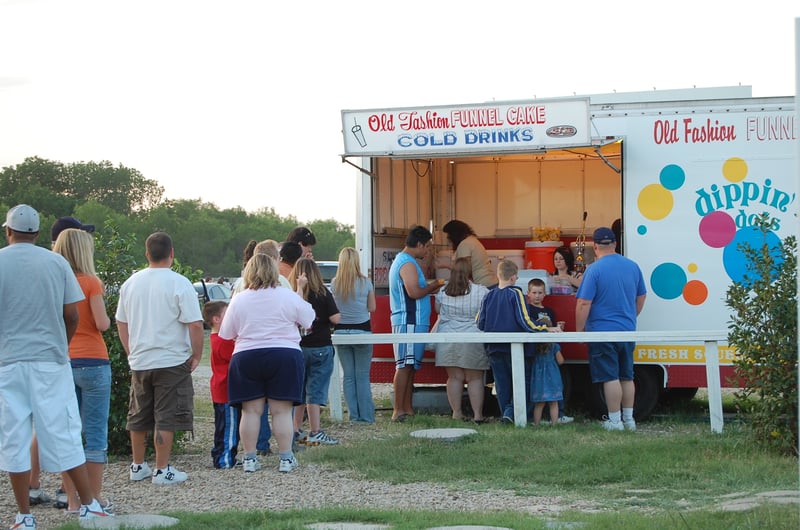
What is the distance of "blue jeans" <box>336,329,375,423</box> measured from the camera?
10.6 meters

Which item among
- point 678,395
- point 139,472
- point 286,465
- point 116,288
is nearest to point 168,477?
point 139,472

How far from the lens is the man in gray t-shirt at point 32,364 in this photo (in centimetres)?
614

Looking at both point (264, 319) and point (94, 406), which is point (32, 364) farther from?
point (264, 319)

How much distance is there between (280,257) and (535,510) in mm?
3875

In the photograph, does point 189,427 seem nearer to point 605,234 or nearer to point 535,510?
point 535,510

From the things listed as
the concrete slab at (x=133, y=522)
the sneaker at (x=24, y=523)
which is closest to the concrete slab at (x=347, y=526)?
the concrete slab at (x=133, y=522)

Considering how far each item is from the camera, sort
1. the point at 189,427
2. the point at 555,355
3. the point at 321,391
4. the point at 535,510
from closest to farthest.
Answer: the point at 535,510, the point at 189,427, the point at 321,391, the point at 555,355

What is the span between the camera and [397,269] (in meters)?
10.8

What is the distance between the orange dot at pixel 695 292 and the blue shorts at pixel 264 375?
13.8 ft

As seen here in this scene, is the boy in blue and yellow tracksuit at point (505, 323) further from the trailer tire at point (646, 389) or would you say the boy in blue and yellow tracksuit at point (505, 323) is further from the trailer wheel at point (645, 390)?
the trailer tire at point (646, 389)

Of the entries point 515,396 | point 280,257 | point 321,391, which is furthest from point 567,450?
point 280,257

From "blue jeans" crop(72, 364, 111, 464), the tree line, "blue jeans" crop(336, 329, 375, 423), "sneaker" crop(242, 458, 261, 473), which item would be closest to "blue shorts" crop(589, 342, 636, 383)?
"blue jeans" crop(336, 329, 375, 423)

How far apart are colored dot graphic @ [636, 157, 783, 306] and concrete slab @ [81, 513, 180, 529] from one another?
19.1 feet

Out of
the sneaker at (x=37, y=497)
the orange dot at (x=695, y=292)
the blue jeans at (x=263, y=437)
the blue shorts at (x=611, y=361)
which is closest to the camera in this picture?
the sneaker at (x=37, y=497)
